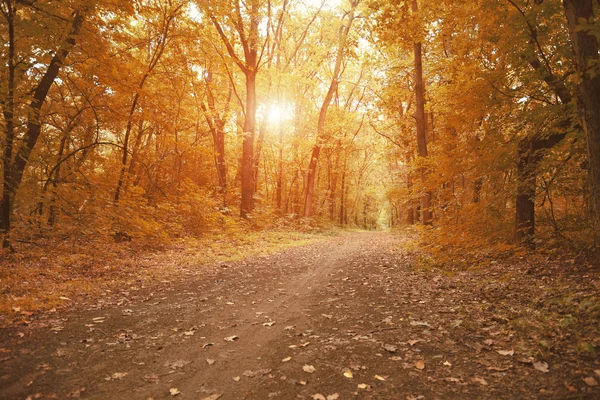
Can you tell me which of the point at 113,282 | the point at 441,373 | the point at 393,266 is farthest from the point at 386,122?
the point at 441,373

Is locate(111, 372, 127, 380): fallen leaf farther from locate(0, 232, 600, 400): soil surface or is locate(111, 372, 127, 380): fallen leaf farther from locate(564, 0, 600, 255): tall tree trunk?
locate(564, 0, 600, 255): tall tree trunk

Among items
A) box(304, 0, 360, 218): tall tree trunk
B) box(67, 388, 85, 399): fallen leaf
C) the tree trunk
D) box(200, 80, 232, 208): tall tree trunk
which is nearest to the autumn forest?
box(67, 388, 85, 399): fallen leaf

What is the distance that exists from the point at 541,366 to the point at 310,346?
7.87 ft

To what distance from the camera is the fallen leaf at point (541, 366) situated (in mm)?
3327

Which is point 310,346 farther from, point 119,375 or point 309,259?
Result: point 309,259

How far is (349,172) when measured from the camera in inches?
1485

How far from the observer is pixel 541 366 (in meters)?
3.38

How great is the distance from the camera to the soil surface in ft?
10.8

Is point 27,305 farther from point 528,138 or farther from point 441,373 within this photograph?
point 528,138

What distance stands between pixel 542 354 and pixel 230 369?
10.7ft

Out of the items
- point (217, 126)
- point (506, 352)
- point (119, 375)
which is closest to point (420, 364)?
point (506, 352)

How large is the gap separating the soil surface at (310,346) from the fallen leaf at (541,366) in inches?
0.6

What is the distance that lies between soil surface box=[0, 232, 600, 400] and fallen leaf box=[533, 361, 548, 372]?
2 centimetres

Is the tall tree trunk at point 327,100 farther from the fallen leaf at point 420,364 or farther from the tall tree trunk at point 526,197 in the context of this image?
the fallen leaf at point 420,364
